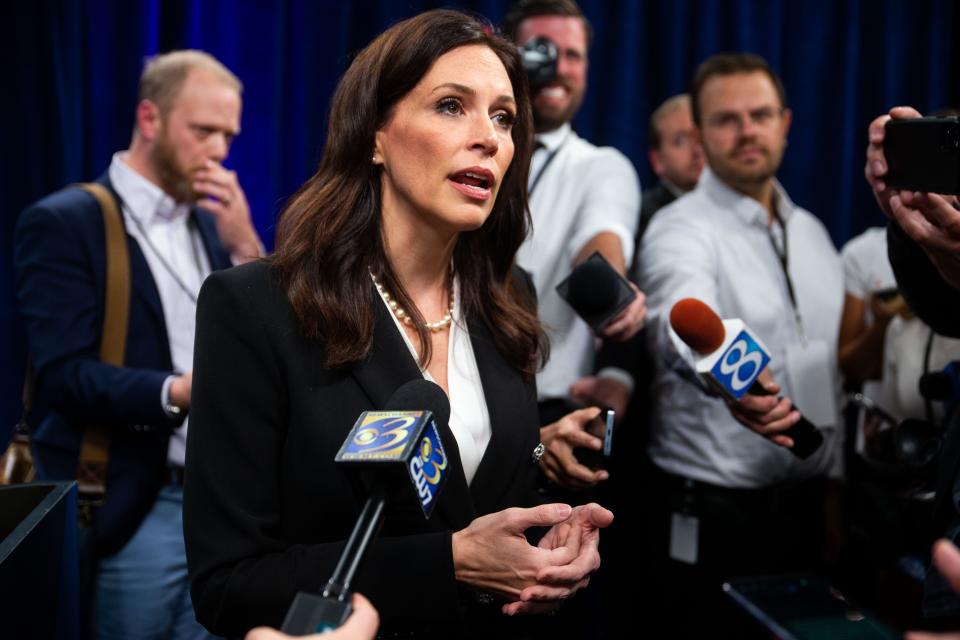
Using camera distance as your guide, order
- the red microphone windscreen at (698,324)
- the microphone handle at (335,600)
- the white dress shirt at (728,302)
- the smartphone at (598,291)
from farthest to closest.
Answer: the white dress shirt at (728,302)
the smartphone at (598,291)
the red microphone windscreen at (698,324)
the microphone handle at (335,600)

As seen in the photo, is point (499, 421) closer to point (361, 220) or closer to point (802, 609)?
point (361, 220)

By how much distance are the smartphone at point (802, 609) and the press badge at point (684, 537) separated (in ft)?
0.36

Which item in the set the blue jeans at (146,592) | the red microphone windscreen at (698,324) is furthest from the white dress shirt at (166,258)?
the red microphone windscreen at (698,324)

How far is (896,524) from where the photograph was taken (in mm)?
2139

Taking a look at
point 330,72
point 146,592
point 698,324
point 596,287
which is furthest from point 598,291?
point 330,72

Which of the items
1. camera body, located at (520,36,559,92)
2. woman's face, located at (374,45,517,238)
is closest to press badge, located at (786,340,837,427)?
camera body, located at (520,36,559,92)

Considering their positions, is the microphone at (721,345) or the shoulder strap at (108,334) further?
the shoulder strap at (108,334)

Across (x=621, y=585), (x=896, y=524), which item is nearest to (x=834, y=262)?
(x=896, y=524)

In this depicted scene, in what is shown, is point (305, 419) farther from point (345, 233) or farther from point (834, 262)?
point (834, 262)

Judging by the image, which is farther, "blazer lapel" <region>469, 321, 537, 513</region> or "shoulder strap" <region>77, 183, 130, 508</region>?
"shoulder strap" <region>77, 183, 130, 508</region>

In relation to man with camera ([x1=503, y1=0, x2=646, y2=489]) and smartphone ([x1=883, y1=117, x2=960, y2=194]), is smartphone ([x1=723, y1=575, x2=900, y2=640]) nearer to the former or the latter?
man with camera ([x1=503, y1=0, x2=646, y2=489])

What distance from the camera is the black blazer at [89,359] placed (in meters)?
1.91

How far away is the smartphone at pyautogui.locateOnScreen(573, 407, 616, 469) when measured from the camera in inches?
58.5

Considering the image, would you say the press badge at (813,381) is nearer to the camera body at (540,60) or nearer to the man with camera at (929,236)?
the man with camera at (929,236)
